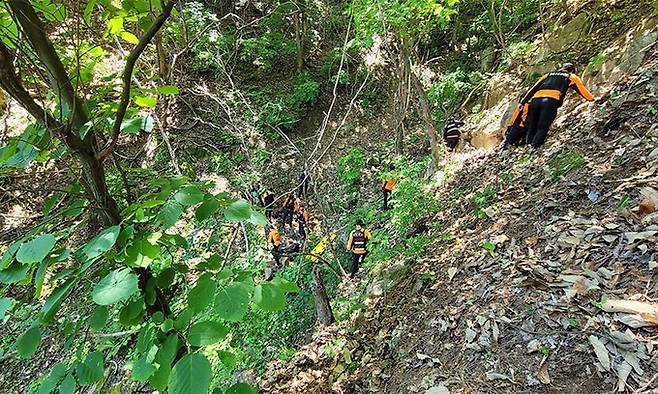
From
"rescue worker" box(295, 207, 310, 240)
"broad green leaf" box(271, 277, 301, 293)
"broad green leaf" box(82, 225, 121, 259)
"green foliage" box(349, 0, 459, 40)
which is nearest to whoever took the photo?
"broad green leaf" box(82, 225, 121, 259)

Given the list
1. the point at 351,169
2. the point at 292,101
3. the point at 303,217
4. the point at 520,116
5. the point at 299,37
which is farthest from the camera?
the point at 299,37

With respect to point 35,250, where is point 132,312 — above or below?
below

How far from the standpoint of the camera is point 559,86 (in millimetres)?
5816

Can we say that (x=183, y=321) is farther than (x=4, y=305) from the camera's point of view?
Yes

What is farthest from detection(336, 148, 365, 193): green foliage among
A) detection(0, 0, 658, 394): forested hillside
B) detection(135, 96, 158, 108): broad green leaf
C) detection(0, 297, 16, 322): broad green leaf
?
detection(0, 297, 16, 322): broad green leaf

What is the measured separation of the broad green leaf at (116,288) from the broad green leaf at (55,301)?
0.09 metres

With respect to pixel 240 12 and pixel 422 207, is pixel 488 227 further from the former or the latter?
pixel 240 12

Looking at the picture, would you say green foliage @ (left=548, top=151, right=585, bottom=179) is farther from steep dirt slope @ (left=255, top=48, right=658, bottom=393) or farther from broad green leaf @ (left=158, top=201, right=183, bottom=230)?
broad green leaf @ (left=158, top=201, right=183, bottom=230)

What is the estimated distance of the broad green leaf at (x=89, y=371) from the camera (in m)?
1.09

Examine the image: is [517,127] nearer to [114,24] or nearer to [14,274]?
[114,24]

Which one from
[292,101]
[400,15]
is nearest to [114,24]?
[400,15]

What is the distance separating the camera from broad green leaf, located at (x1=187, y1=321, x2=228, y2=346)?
0.99m

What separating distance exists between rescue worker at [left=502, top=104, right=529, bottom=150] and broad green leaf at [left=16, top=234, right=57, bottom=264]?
7.04 meters

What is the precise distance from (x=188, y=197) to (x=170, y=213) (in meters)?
0.07
